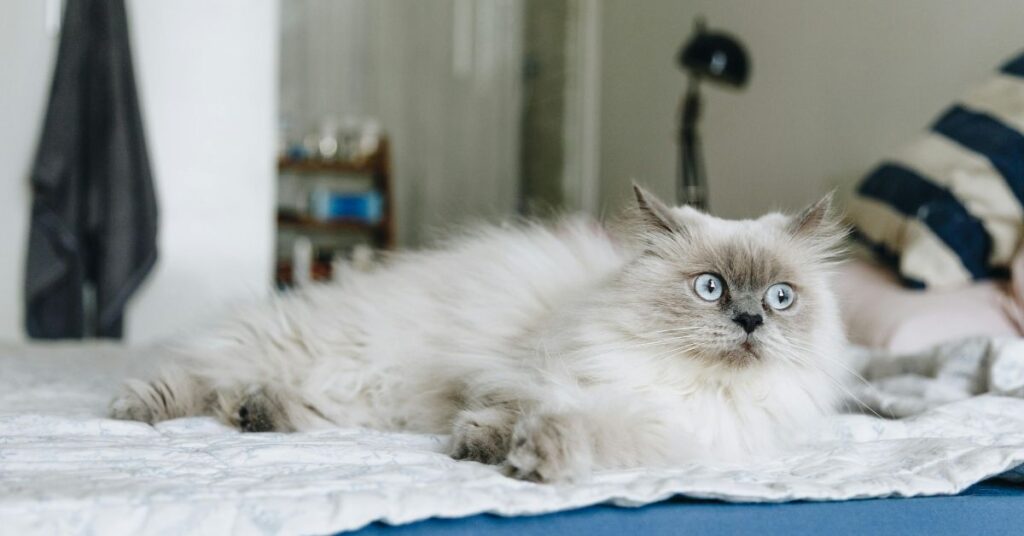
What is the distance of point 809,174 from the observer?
11.2ft

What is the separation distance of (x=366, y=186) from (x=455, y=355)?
14.2 feet

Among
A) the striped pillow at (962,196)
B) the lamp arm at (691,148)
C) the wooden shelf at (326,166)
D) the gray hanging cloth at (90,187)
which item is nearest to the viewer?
the striped pillow at (962,196)

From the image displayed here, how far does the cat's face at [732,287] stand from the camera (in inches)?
44.8

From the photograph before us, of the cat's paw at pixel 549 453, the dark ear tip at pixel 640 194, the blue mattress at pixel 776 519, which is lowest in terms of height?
the blue mattress at pixel 776 519

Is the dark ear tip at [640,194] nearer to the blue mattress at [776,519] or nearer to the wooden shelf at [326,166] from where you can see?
the blue mattress at [776,519]

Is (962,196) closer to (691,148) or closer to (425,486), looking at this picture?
(425,486)

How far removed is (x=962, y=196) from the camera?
205 cm

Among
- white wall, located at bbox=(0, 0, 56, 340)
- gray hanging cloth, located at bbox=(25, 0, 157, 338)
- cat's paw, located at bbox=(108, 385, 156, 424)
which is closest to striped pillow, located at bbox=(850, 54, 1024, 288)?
cat's paw, located at bbox=(108, 385, 156, 424)

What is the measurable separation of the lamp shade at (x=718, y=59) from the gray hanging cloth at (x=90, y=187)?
1916mm

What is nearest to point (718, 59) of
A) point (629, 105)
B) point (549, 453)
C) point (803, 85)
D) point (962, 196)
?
point (803, 85)

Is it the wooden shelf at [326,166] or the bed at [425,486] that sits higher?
the bed at [425,486]

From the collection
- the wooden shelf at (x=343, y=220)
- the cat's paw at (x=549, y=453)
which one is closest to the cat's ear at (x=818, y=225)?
the cat's paw at (x=549, y=453)

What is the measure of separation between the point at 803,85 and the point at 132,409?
284 cm

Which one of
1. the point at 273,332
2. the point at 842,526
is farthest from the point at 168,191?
the point at 842,526
